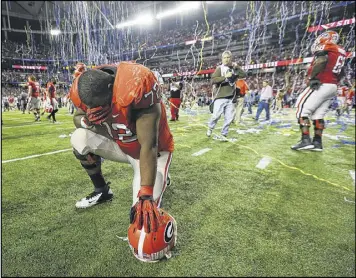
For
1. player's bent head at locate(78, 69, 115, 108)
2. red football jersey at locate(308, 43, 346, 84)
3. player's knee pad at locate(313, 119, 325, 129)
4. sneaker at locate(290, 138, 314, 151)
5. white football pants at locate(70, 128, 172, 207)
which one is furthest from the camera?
sneaker at locate(290, 138, 314, 151)

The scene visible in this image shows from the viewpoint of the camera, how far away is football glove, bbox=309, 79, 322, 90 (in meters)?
3.98

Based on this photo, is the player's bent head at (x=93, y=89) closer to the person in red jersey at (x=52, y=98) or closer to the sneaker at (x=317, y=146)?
the sneaker at (x=317, y=146)

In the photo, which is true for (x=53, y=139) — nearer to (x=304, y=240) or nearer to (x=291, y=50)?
(x=304, y=240)

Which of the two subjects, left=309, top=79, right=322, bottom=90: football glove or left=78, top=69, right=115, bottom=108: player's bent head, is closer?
left=78, top=69, right=115, bottom=108: player's bent head

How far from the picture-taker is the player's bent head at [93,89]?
1.24m

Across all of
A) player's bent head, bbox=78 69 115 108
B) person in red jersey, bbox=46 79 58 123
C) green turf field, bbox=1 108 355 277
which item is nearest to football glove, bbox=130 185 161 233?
green turf field, bbox=1 108 355 277

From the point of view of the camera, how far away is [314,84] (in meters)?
4.02

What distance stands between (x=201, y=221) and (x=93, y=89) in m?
1.26

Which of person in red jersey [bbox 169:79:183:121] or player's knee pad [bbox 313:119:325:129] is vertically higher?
person in red jersey [bbox 169:79:183:121]

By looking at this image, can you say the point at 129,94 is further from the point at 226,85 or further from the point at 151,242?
the point at 226,85

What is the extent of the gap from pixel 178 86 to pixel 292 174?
236 inches

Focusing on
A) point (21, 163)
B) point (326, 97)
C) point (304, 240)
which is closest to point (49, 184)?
point (21, 163)

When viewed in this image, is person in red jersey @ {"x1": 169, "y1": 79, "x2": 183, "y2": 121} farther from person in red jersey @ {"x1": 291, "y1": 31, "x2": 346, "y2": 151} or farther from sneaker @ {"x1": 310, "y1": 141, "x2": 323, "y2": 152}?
sneaker @ {"x1": 310, "y1": 141, "x2": 323, "y2": 152}

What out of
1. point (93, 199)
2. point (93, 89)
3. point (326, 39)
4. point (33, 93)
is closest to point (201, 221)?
point (93, 199)
